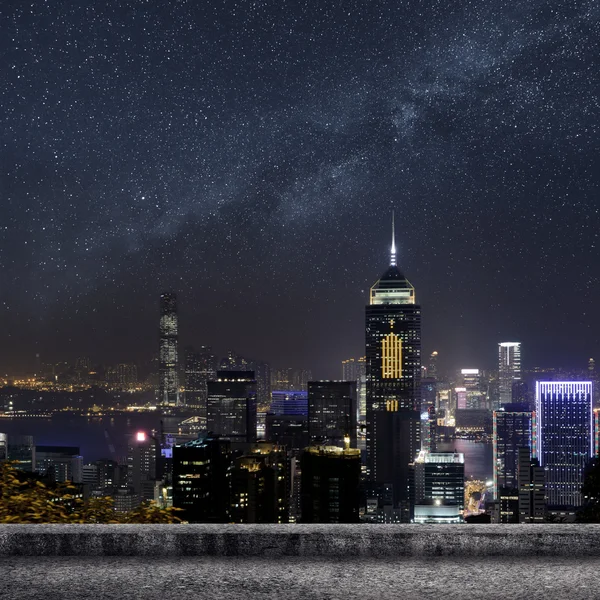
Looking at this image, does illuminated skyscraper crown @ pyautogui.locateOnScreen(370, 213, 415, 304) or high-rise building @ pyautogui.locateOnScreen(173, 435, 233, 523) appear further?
illuminated skyscraper crown @ pyautogui.locateOnScreen(370, 213, 415, 304)

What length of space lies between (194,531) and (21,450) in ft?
65.6

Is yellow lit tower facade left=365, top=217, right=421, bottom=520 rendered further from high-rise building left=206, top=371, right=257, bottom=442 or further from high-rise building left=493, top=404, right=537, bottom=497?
high-rise building left=206, top=371, right=257, bottom=442

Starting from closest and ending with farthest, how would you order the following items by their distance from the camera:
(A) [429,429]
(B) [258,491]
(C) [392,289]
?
(B) [258,491] < (A) [429,429] < (C) [392,289]

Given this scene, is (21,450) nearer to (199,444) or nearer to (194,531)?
(199,444)

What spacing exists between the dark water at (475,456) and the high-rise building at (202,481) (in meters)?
23.0

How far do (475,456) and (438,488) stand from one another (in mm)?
14542

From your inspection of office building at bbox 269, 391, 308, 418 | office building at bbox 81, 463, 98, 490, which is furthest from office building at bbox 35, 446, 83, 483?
office building at bbox 269, 391, 308, 418

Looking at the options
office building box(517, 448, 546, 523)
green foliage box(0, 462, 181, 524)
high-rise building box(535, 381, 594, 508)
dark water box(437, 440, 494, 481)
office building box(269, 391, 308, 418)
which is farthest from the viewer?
office building box(269, 391, 308, 418)

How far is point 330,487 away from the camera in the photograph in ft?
69.3

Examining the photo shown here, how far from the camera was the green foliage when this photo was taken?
15.2ft

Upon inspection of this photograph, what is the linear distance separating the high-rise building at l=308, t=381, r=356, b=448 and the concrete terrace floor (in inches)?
1418

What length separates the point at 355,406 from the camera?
173ft

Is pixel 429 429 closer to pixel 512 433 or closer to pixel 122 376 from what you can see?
pixel 512 433

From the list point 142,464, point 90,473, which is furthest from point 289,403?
point 90,473
